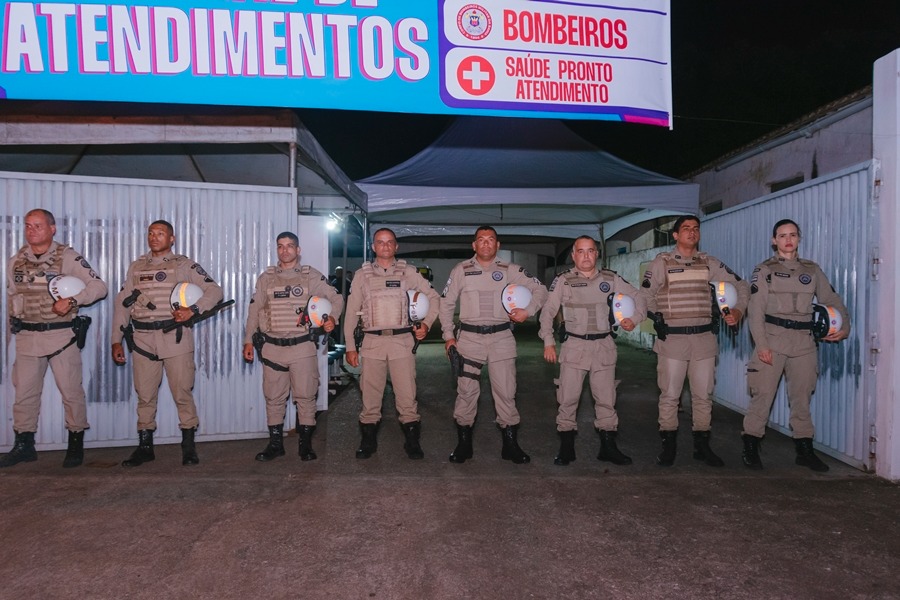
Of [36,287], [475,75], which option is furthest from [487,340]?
[36,287]

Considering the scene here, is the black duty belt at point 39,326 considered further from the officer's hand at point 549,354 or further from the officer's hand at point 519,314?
the officer's hand at point 549,354

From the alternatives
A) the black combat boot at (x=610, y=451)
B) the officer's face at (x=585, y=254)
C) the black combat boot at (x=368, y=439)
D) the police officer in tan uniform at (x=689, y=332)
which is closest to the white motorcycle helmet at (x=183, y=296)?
the black combat boot at (x=368, y=439)

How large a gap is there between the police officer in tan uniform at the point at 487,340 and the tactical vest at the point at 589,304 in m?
0.28

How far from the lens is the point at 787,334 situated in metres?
4.42

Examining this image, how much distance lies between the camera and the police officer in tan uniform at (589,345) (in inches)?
178

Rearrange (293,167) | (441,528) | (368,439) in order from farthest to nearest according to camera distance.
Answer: (293,167), (368,439), (441,528)

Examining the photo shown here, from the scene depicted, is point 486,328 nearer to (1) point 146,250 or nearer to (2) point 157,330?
(2) point 157,330

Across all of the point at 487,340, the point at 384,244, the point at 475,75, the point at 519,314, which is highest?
the point at 475,75

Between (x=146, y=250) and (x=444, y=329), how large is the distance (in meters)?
2.80

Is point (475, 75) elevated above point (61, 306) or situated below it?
above

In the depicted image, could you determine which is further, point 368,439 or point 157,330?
point 368,439

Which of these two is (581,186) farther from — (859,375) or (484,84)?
(859,375)

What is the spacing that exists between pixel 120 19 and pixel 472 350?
12.4 feet

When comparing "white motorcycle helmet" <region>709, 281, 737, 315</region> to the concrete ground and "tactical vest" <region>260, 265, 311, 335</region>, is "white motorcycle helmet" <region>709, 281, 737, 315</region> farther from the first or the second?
"tactical vest" <region>260, 265, 311, 335</region>
